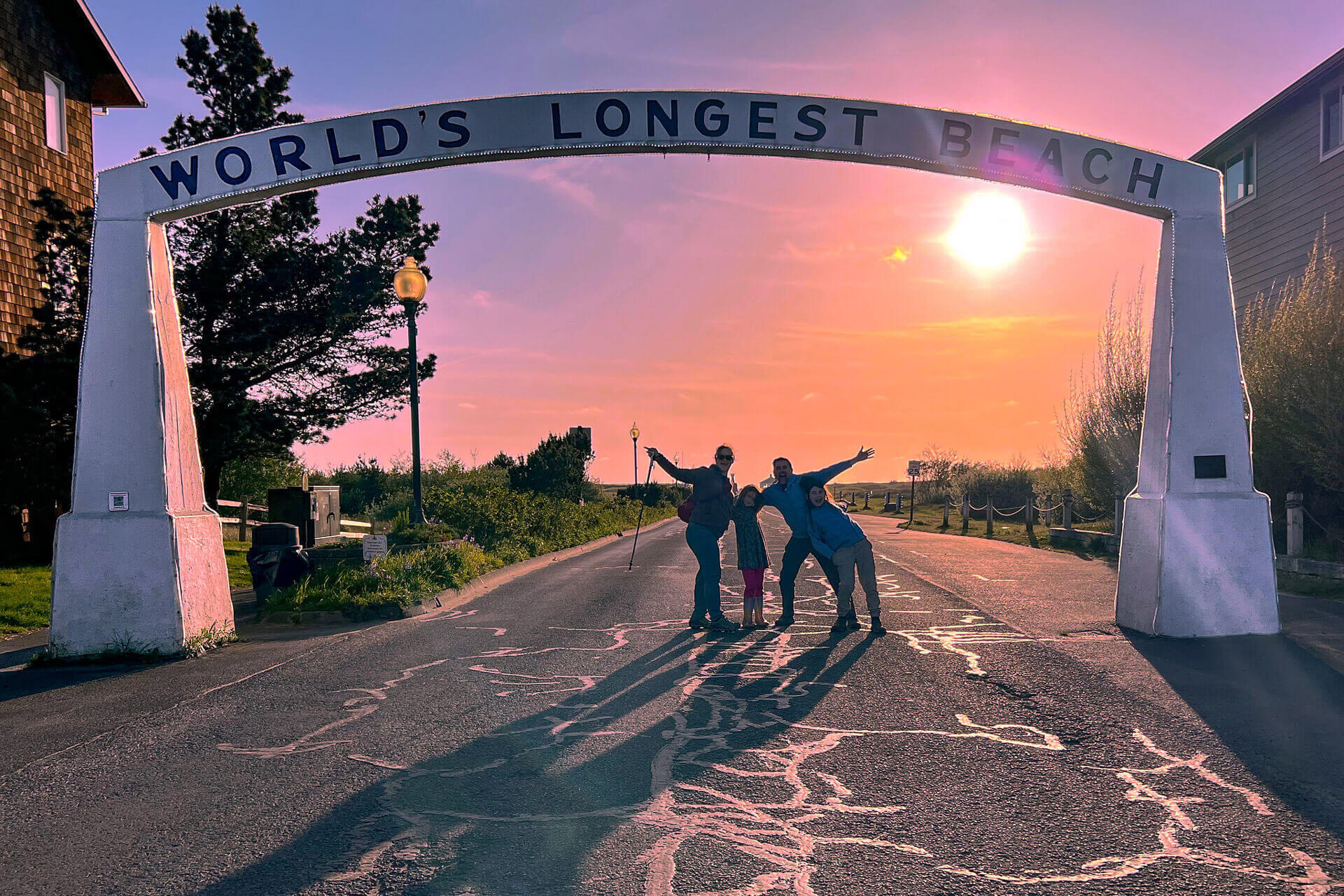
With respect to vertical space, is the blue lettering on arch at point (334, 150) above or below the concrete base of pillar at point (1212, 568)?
above

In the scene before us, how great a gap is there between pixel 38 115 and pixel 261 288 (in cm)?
550

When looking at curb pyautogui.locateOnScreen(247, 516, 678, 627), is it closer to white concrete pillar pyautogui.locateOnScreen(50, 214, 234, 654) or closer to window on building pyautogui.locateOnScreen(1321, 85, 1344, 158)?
white concrete pillar pyautogui.locateOnScreen(50, 214, 234, 654)

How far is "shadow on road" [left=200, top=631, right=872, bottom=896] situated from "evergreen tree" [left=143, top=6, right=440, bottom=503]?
16522mm

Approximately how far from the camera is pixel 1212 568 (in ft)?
30.7

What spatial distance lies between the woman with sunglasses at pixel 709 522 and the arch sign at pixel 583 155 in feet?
11.1

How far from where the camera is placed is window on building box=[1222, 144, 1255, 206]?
78.8 ft

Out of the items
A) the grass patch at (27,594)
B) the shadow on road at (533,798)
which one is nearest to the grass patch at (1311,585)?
the shadow on road at (533,798)

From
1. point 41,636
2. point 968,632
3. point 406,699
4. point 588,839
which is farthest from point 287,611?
point 588,839

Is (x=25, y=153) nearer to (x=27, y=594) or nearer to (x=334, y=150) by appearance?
(x=27, y=594)

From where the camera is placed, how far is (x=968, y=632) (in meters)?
9.92

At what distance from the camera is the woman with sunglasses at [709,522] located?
10180 millimetres

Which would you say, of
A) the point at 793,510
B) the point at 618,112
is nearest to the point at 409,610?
the point at 793,510

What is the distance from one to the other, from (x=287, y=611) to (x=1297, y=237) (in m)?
22.7

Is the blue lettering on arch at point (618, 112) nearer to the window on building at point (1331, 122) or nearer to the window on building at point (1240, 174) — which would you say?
the window on building at point (1331, 122)
